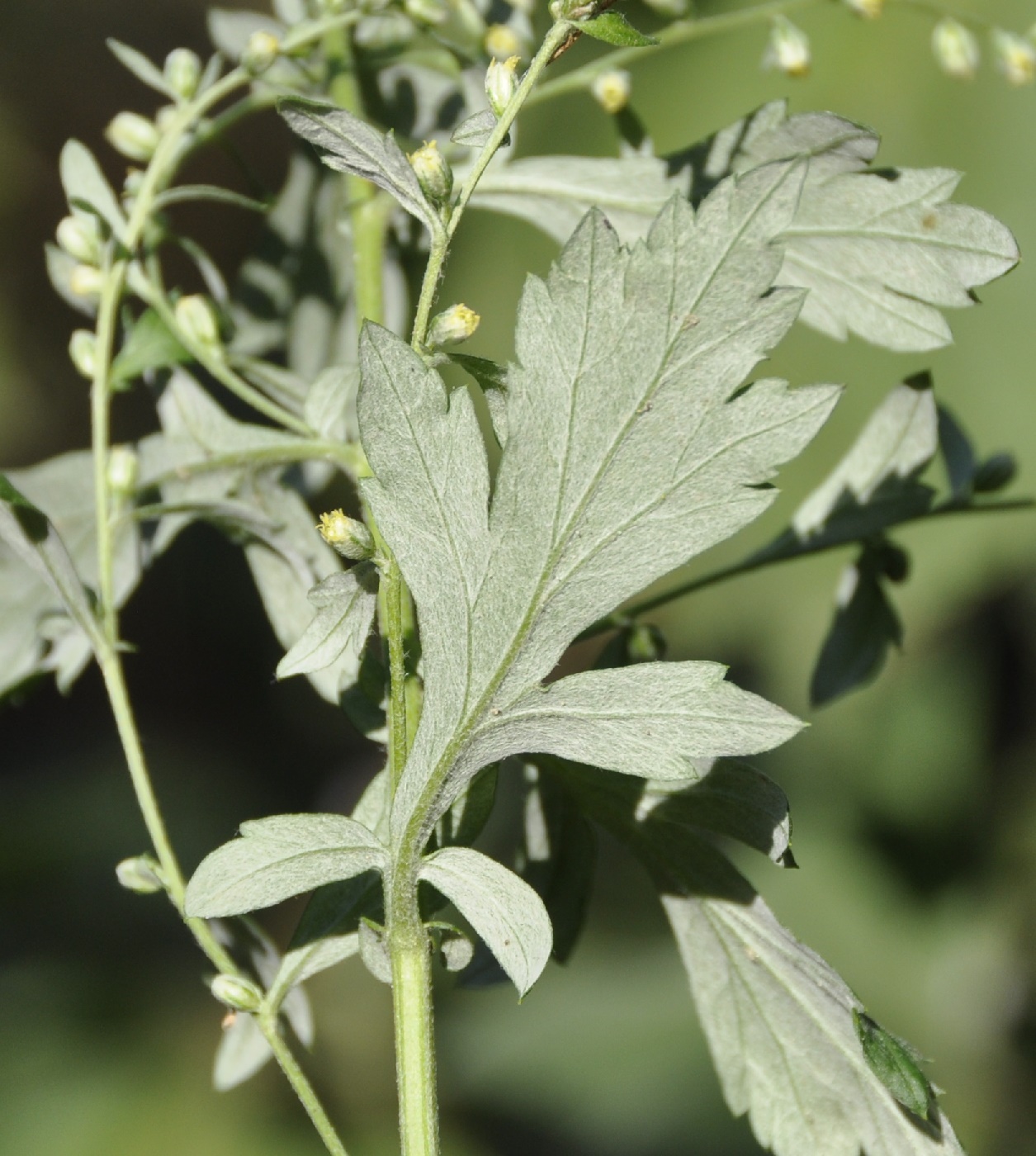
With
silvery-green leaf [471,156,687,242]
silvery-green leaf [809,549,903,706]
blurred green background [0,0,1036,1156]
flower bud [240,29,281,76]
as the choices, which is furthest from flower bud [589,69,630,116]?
blurred green background [0,0,1036,1156]

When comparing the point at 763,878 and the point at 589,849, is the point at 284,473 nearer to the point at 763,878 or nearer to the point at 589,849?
the point at 589,849

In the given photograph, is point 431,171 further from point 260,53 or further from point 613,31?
point 260,53

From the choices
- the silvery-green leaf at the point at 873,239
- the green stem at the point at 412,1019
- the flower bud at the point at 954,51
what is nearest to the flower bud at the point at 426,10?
the silvery-green leaf at the point at 873,239

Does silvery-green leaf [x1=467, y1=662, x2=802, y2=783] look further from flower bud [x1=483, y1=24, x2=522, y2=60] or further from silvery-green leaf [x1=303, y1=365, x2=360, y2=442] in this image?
flower bud [x1=483, y1=24, x2=522, y2=60]

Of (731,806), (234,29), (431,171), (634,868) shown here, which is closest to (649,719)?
(731,806)

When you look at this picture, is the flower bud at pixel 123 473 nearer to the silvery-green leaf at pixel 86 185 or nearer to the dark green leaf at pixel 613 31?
the silvery-green leaf at pixel 86 185

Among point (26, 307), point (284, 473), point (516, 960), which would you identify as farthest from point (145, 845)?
point (516, 960)
